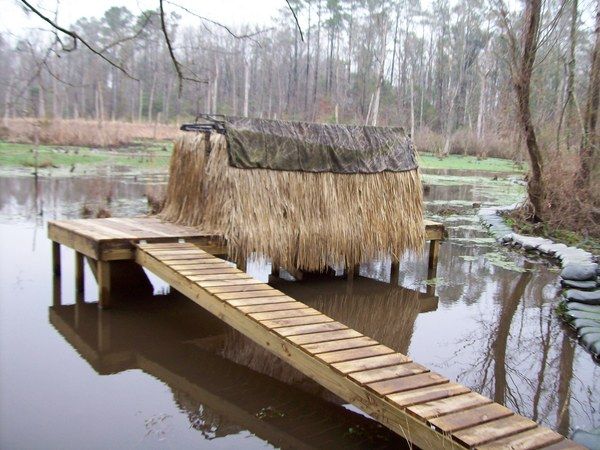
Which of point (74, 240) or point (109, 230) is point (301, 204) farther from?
point (74, 240)

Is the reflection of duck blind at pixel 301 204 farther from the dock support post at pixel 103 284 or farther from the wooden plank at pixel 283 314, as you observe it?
the wooden plank at pixel 283 314

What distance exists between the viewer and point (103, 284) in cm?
707

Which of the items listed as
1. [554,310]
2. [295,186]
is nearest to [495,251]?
[554,310]

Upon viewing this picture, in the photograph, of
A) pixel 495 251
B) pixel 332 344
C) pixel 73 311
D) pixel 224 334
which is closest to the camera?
pixel 332 344

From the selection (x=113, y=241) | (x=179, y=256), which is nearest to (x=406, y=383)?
(x=179, y=256)

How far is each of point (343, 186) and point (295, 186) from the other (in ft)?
2.64

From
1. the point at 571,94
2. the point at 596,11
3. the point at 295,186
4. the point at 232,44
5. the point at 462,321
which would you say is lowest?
the point at 462,321

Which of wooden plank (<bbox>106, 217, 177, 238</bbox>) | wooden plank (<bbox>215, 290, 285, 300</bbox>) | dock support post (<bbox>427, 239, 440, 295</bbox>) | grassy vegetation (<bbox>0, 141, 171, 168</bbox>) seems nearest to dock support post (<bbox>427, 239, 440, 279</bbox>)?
dock support post (<bbox>427, 239, 440, 295</bbox>)

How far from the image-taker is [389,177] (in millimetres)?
9062

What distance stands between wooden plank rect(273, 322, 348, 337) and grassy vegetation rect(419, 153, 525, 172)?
27680 mm

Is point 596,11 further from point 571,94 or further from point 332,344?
point 332,344

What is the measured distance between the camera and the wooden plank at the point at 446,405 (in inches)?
148

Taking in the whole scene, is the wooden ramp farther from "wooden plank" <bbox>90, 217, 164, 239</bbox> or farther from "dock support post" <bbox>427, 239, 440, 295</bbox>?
"dock support post" <bbox>427, 239, 440, 295</bbox>

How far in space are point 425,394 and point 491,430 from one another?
0.52 metres
